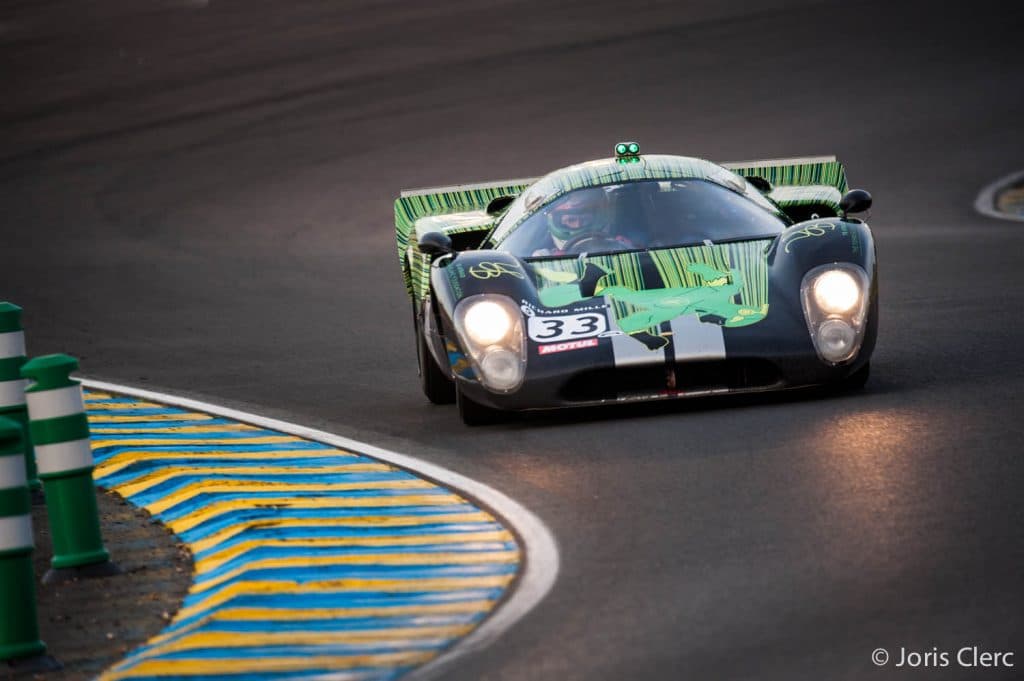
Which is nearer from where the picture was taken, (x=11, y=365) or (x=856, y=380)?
(x=11, y=365)

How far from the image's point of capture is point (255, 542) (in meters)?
6.99

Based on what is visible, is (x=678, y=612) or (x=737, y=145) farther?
(x=737, y=145)

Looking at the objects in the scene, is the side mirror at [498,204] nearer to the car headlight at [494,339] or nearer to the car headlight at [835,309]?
the car headlight at [494,339]

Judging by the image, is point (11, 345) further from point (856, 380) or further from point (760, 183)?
point (760, 183)

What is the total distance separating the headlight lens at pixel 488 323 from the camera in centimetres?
854

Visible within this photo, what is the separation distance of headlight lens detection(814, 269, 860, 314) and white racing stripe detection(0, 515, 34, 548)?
391cm

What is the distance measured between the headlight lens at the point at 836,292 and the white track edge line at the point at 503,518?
6.06 ft

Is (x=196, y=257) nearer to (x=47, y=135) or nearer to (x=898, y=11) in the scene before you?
(x=47, y=135)

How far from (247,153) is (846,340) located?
1588 cm

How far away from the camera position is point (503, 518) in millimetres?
6945

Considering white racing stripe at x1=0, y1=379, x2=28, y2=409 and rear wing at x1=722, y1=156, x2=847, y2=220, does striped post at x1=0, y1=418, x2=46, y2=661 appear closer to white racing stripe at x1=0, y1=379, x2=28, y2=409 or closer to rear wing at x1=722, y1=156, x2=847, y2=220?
white racing stripe at x1=0, y1=379, x2=28, y2=409

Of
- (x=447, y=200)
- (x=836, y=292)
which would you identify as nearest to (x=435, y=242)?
(x=447, y=200)

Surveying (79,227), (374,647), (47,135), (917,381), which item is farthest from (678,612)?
(47,135)

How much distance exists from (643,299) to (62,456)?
288cm
